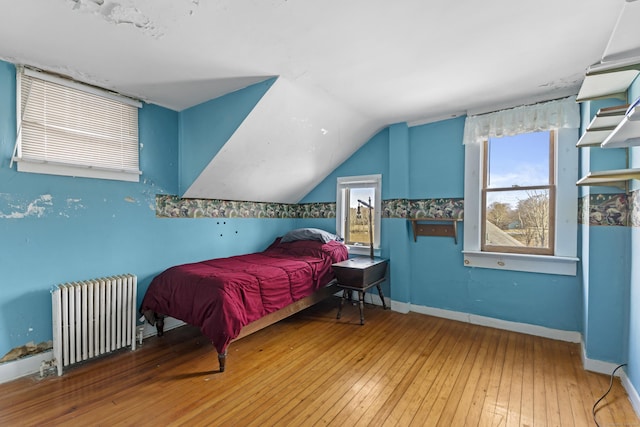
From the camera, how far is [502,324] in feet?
10.4

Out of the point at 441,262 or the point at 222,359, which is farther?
the point at 441,262

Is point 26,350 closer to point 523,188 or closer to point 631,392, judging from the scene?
point 631,392

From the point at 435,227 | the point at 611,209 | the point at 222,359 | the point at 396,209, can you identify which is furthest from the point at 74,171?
the point at 611,209

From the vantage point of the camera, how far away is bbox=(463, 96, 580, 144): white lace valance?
2764mm

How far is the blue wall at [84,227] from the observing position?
86.4 inches

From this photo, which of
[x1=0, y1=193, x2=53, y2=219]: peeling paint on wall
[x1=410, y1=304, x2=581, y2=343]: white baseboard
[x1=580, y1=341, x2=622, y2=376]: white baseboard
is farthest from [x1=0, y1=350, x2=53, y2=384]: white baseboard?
[x1=580, y1=341, x2=622, y2=376]: white baseboard

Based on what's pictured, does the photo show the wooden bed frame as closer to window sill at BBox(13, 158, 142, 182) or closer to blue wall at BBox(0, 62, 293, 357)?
blue wall at BBox(0, 62, 293, 357)

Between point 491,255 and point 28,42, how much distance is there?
4391 mm

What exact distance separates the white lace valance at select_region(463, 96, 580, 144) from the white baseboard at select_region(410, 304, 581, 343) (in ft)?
6.61

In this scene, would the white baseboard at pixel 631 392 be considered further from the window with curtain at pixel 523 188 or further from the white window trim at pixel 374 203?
the white window trim at pixel 374 203

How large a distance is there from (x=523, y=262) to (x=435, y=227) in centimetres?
97

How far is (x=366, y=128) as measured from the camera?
3.81m

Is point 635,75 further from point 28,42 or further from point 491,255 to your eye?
point 28,42

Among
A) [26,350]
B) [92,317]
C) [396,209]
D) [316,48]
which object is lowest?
[26,350]
